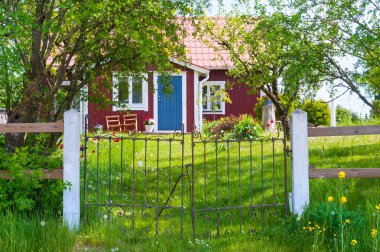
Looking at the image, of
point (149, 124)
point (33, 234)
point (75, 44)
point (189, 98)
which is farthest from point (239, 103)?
point (33, 234)

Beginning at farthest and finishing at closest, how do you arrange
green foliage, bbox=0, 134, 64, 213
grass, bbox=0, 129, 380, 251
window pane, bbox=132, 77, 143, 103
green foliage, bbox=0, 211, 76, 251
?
window pane, bbox=132, 77, 143, 103 → green foliage, bbox=0, 134, 64, 213 → grass, bbox=0, 129, 380, 251 → green foliage, bbox=0, 211, 76, 251

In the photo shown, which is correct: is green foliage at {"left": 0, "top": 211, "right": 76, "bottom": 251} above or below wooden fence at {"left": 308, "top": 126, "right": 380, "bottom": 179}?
below

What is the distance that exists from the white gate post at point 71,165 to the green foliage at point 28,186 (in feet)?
0.43

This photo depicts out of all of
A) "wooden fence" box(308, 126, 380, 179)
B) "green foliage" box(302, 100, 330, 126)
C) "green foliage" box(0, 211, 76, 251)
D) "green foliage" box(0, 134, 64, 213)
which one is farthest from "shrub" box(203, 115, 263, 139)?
"green foliage" box(0, 211, 76, 251)

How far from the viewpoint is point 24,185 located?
6.57m

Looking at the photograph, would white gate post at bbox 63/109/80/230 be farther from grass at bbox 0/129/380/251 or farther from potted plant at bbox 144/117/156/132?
potted plant at bbox 144/117/156/132

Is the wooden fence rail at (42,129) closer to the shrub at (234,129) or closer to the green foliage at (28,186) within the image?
the green foliage at (28,186)

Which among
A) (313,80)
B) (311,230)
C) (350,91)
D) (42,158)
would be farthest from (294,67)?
(42,158)

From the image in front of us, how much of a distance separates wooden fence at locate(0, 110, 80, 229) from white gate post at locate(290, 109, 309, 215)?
256 cm

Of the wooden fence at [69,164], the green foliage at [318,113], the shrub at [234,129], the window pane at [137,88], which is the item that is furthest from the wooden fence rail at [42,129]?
the green foliage at [318,113]

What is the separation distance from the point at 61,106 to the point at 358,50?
489cm

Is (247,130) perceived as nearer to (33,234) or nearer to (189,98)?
(189,98)

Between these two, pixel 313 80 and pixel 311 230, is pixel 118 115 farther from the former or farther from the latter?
pixel 311 230

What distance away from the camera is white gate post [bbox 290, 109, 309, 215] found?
669 cm
